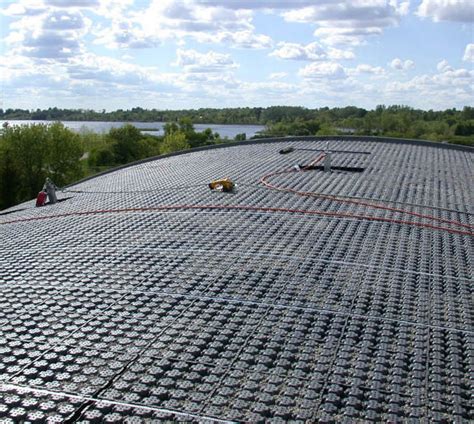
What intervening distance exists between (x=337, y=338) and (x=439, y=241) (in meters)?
4.25

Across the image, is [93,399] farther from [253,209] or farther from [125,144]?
[125,144]

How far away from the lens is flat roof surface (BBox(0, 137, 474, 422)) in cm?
497

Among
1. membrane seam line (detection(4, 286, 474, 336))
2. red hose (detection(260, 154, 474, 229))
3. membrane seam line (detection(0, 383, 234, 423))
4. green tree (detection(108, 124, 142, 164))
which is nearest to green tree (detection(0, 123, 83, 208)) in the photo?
green tree (detection(108, 124, 142, 164))

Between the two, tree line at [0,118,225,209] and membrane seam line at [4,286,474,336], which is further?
tree line at [0,118,225,209]

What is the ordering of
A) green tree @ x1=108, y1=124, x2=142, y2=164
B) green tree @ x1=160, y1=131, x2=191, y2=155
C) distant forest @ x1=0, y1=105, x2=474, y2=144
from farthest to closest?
distant forest @ x1=0, y1=105, x2=474, y2=144
green tree @ x1=108, y1=124, x2=142, y2=164
green tree @ x1=160, y1=131, x2=191, y2=155

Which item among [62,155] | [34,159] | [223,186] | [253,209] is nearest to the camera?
[253,209]

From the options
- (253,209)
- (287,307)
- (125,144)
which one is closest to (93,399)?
(287,307)

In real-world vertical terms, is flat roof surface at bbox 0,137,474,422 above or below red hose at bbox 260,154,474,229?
below

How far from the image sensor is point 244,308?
22.1ft

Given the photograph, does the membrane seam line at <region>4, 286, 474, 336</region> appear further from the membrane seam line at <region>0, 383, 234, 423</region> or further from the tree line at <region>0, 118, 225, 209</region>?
the tree line at <region>0, 118, 225, 209</region>

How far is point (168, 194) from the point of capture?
1365 cm

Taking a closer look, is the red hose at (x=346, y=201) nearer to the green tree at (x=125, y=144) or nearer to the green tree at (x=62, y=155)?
→ the green tree at (x=62, y=155)

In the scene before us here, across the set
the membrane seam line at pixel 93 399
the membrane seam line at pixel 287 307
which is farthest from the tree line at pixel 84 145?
the membrane seam line at pixel 93 399

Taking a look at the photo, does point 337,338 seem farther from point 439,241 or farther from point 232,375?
point 439,241
